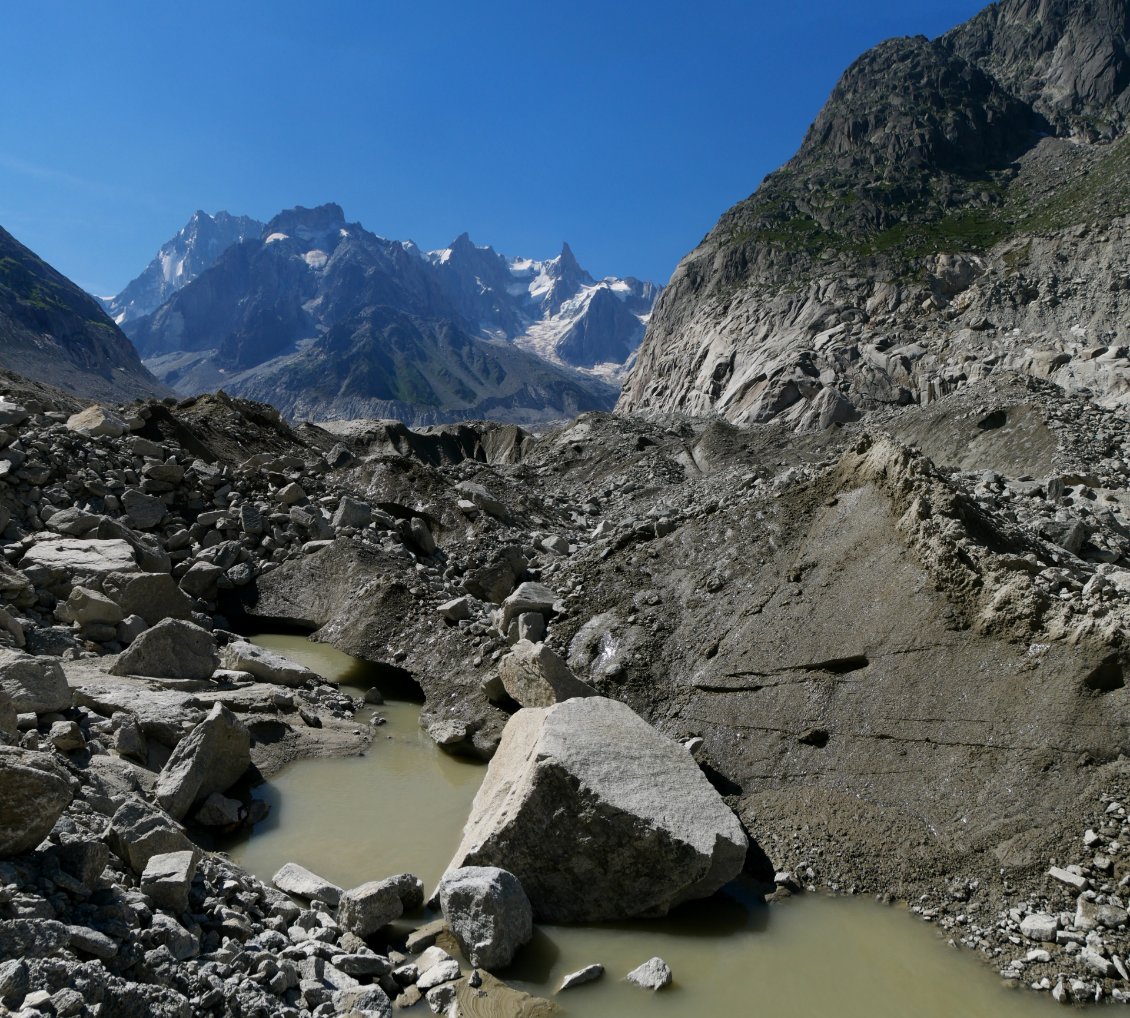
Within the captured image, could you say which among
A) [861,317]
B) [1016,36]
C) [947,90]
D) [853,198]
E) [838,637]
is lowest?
[838,637]

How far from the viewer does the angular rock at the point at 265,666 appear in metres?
13.3

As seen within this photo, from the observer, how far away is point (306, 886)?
7727 millimetres

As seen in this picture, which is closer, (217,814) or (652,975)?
(652,975)

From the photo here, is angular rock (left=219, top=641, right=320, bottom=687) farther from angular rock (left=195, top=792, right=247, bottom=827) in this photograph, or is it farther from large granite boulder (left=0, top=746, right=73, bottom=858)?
large granite boulder (left=0, top=746, right=73, bottom=858)

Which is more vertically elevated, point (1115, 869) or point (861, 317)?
point (861, 317)

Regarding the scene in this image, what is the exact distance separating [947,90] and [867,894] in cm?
11764

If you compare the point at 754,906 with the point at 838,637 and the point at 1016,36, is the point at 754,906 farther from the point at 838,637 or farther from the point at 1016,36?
the point at 1016,36

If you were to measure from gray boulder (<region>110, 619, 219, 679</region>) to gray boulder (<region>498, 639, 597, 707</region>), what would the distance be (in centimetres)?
498

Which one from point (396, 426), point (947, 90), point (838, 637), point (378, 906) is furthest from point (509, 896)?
point (947, 90)

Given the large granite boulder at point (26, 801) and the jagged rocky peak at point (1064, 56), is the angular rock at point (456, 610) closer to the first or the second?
the large granite boulder at point (26, 801)

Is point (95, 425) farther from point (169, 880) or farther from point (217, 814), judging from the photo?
point (169, 880)

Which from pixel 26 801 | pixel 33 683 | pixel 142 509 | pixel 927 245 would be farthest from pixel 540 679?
pixel 927 245

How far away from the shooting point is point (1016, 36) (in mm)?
117812

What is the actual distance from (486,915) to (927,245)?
79.4 m
